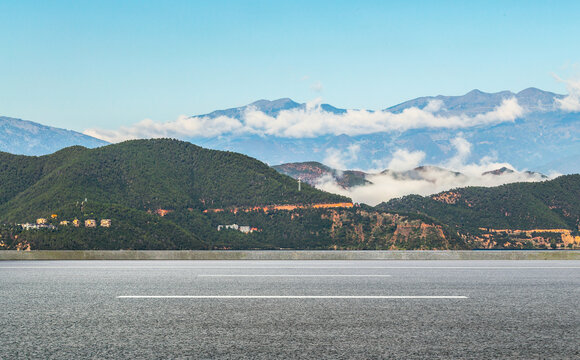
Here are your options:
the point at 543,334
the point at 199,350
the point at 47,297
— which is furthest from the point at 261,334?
the point at 47,297

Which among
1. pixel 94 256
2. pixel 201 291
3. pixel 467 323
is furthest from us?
pixel 94 256

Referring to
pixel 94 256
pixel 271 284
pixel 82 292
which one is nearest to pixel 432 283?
pixel 271 284

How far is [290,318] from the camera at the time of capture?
8336mm

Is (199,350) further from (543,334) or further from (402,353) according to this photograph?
(543,334)

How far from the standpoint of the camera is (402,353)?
644cm

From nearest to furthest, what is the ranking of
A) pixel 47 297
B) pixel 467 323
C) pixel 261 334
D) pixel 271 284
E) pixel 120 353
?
pixel 120 353 < pixel 261 334 < pixel 467 323 < pixel 47 297 < pixel 271 284

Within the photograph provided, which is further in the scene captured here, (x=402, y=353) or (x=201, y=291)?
(x=201, y=291)

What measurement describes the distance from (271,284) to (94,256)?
15.5 meters

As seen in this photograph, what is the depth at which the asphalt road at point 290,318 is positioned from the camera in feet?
21.6

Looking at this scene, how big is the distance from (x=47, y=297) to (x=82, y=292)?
75 cm

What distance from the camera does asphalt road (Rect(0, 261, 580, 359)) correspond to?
260 inches

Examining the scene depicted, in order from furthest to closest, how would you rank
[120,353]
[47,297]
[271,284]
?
[271,284] → [47,297] → [120,353]

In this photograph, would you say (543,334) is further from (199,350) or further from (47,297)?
(47,297)

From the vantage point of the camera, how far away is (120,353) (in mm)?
6430
